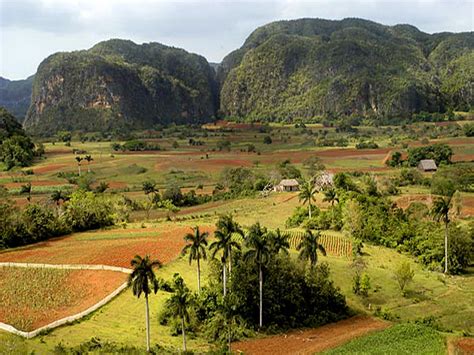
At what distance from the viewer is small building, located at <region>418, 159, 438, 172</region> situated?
312 feet

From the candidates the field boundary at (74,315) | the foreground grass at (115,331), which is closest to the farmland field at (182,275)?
the foreground grass at (115,331)

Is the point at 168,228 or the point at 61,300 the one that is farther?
the point at 168,228

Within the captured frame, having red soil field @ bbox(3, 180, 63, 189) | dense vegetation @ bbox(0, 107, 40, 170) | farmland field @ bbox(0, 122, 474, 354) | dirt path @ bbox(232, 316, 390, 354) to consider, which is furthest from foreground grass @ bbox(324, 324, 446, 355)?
dense vegetation @ bbox(0, 107, 40, 170)

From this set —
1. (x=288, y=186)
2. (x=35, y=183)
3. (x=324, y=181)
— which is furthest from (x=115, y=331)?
(x=35, y=183)

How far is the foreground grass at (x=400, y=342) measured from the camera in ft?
106

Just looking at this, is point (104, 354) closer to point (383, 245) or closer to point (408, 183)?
point (383, 245)

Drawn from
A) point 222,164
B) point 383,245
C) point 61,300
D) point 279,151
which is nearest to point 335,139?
point 279,151

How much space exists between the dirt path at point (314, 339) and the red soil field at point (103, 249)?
48.2ft

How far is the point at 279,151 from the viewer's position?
136750 mm

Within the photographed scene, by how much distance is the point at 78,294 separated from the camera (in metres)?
41.3

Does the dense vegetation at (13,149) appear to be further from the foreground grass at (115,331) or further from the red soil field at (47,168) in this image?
the foreground grass at (115,331)

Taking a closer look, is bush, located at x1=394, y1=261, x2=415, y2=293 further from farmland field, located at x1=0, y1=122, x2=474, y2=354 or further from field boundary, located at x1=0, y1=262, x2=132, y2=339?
field boundary, located at x1=0, y1=262, x2=132, y2=339

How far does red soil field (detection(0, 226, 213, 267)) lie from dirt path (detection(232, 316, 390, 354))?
14699mm

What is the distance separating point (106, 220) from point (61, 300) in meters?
23.6
